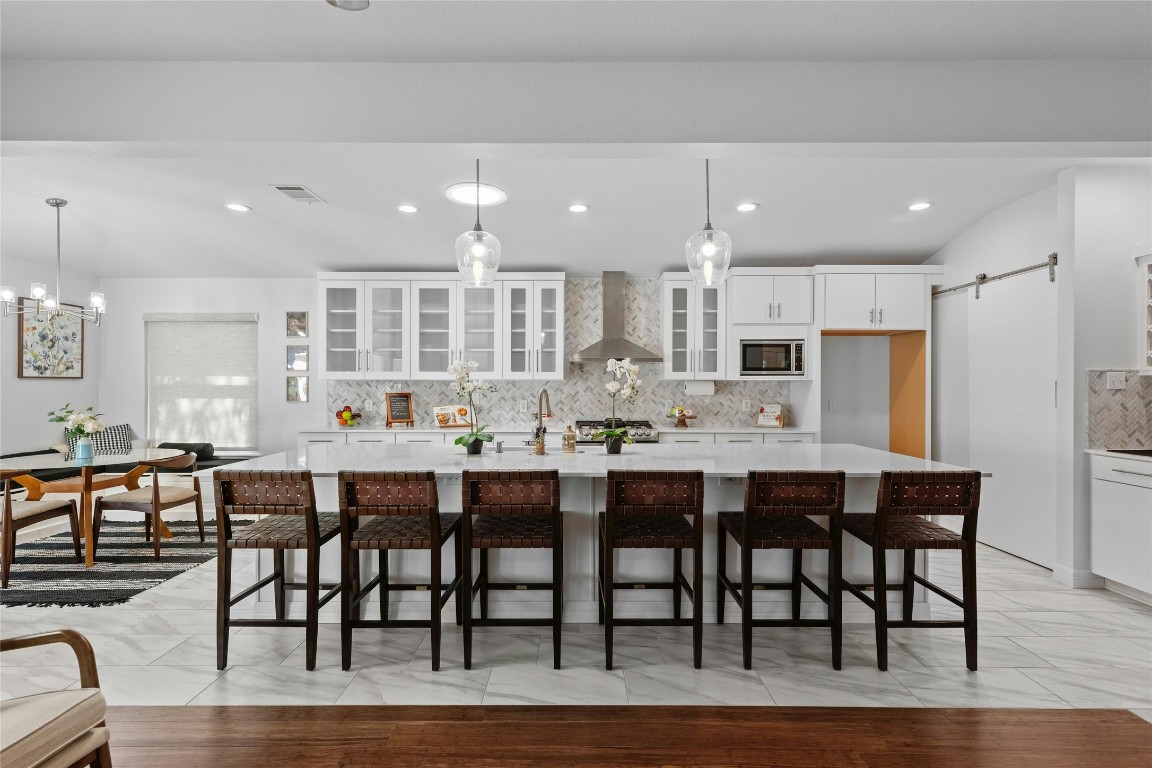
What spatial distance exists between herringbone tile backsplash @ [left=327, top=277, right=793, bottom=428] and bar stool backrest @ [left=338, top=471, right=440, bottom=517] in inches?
143

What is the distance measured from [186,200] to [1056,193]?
6.27 m

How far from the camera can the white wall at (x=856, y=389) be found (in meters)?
5.98

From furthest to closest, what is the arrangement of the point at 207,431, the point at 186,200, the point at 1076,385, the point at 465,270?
the point at 207,431 < the point at 186,200 < the point at 1076,385 < the point at 465,270

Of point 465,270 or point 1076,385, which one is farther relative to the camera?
point 1076,385

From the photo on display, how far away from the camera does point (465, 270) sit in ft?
9.74

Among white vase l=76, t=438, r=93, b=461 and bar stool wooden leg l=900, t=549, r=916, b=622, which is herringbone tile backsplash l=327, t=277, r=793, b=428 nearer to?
white vase l=76, t=438, r=93, b=461

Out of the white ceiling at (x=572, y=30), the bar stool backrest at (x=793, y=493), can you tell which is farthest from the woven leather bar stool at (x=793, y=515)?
the white ceiling at (x=572, y=30)

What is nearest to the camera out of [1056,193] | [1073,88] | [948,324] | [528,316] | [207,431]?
[1073,88]

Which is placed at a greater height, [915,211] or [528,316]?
[915,211]

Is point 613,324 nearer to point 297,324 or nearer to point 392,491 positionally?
point 297,324

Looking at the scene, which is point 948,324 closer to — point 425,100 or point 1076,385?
point 1076,385

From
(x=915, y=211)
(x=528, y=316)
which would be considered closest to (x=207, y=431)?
(x=528, y=316)

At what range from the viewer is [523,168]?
383cm

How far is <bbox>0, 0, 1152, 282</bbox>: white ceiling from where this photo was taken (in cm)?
216
